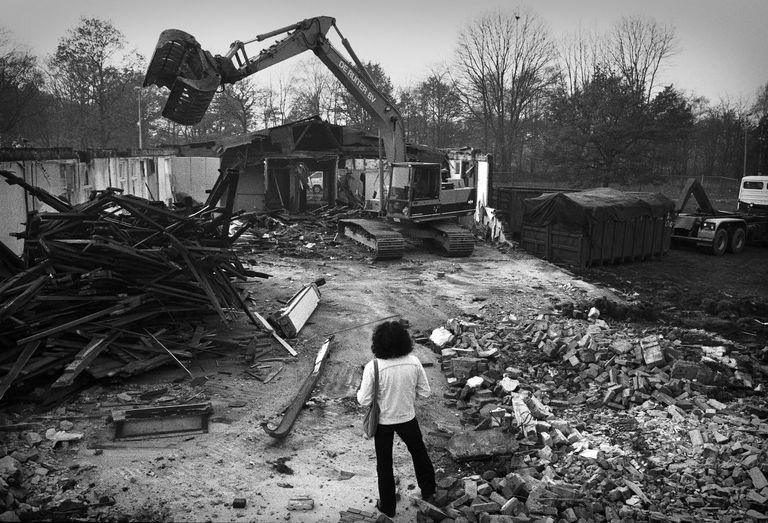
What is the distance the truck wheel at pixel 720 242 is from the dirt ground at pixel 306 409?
611cm

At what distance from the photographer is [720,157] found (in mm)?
50375

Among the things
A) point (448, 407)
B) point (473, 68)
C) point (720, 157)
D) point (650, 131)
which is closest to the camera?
point (448, 407)

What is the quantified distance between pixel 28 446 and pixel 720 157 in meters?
55.9

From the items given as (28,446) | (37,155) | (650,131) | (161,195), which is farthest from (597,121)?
(28,446)

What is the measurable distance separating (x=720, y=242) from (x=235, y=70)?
55.8 ft

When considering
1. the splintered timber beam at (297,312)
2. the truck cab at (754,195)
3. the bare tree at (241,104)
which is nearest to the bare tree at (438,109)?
the bare tree at (241,104)

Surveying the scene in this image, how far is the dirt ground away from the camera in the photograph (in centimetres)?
521

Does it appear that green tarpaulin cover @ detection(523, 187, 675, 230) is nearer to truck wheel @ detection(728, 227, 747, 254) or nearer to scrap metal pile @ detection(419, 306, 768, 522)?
truck wheel @ detection(728, 227, 747, 254)

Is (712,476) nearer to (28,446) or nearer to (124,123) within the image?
(28,446)

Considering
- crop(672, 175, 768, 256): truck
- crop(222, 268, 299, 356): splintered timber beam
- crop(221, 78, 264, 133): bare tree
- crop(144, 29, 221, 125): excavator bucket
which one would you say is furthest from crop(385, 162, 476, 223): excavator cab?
crop(221, 78, 264, 133): bare tree

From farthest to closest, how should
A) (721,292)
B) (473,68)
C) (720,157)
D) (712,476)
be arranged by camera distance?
(720,157)
(473,68)
(721,292)
(712,476)

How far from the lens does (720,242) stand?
67.7 feet

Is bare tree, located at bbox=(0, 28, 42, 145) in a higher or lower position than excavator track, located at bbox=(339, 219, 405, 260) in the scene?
higher

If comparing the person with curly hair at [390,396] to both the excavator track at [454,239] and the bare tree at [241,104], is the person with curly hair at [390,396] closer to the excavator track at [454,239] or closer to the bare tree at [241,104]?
the excavator track at [454,239]
